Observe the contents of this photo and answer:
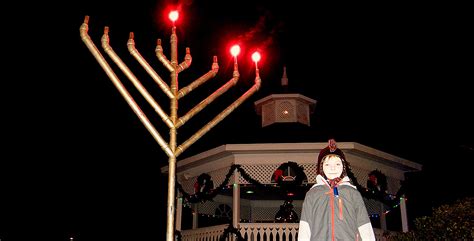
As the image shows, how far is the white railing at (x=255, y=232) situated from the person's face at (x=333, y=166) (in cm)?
660

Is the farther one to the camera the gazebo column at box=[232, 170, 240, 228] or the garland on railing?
the garland on railing

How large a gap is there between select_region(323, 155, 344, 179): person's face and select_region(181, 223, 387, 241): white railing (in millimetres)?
6595

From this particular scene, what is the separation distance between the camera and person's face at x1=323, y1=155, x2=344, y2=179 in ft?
17.5

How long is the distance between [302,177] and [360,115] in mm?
8122

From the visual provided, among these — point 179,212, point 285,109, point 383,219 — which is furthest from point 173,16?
point 383,219

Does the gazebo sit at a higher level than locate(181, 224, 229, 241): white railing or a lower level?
higher

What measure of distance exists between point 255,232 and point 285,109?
15.1ft

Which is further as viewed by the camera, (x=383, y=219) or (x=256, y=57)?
(x=383, y=219)

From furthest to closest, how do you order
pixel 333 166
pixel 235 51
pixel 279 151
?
pixel 279 151 → pixel 235 51 → pixel 333 166

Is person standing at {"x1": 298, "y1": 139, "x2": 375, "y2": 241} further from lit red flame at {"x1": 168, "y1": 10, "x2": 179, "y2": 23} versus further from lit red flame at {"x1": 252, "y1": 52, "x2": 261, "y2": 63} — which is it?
lit red flame at {"x1": 168, "y1": 10, "x2": 179, "y2": 23}

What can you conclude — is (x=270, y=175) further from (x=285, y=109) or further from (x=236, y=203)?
(x=285, y=109)

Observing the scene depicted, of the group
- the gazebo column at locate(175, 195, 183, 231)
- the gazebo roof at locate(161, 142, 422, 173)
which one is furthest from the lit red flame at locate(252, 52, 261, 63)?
the gazebo column at locate(175, 195, 183, 231)

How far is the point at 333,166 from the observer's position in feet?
17.5

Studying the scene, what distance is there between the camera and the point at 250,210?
16969mm
